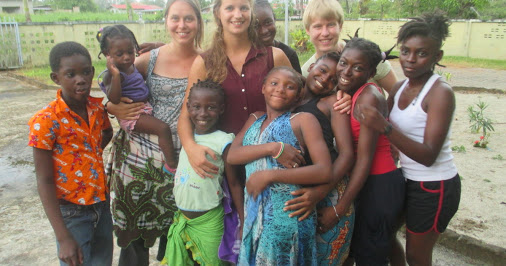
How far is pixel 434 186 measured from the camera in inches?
77.5

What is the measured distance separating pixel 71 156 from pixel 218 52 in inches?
41.1

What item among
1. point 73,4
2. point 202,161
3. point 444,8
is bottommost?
point 202,161

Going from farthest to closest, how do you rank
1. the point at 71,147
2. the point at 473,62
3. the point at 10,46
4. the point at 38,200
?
1. the point at 473,62
2. the point at 10,46
3. the point at 38,200
4. the point at 71,147

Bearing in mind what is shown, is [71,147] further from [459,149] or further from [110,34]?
[459,149]

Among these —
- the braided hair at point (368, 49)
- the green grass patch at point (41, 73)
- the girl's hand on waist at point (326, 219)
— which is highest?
the braided hair at point (368, 49)

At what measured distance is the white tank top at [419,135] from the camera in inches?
75.5

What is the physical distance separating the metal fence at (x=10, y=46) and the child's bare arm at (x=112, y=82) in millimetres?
14030

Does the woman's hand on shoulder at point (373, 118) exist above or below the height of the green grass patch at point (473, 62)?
above

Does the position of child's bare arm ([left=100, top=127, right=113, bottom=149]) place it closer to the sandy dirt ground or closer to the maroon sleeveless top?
the maroon sleeveless top

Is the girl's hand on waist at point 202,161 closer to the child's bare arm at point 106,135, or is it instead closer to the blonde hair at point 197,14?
the child's bare arm at point 106,135

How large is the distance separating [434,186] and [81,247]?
76.4 inches

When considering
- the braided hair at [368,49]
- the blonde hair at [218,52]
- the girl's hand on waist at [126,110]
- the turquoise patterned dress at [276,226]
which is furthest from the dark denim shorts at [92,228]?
the braided hair at [368,49]

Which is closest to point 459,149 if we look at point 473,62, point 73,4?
point 473,62

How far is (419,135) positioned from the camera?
194cm
